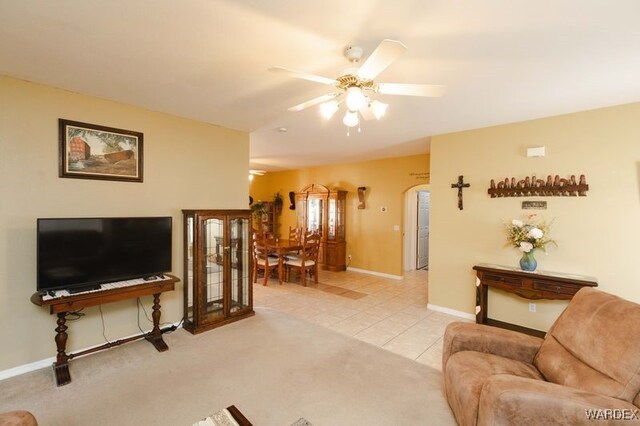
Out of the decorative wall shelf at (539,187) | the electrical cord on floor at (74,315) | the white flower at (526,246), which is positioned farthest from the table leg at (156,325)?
the decorative wall shelf at (539,187)

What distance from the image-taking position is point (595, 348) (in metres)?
1.66

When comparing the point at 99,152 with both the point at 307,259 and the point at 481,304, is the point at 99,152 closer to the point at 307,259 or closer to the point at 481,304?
the point at 307,259

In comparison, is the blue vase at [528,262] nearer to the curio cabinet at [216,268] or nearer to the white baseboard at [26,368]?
the curio cabinet at [216,268]

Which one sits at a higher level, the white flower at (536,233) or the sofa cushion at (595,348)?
the white flower at (536,233)

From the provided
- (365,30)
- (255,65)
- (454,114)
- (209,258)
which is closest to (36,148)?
(209,258)

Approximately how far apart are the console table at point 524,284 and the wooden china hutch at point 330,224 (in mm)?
3632

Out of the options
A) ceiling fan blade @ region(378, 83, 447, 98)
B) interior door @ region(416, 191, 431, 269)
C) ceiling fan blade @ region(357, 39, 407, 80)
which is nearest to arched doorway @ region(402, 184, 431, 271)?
interior door @ region(416, 191, 431, 269)

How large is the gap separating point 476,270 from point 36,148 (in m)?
4.99

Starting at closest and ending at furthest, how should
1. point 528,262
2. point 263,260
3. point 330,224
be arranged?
1. point 528,262
2. point 263,260
3. point 330,224

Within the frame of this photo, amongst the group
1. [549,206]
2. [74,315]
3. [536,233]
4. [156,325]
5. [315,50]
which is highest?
[315,50]

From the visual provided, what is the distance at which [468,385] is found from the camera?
69.6 inches

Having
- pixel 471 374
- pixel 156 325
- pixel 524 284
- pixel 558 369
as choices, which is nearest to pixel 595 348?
pixel 558 369

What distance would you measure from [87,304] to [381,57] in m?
3.11

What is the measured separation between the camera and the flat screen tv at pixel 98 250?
2.54 meters
